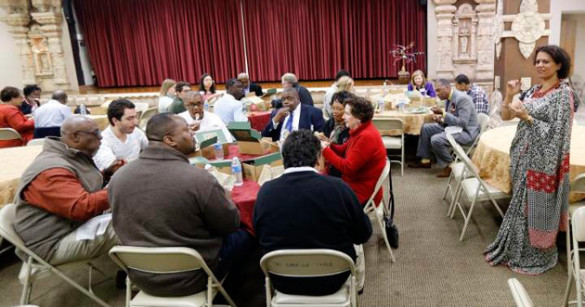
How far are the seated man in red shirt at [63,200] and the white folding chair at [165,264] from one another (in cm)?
53

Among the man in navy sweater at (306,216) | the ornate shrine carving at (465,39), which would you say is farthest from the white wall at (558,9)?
the man in navy sweater at (306,216)

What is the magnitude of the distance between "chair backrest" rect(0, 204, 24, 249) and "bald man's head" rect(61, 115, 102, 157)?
49 cm

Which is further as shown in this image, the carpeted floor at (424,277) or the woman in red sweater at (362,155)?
the woman in red sweater at (362,155)

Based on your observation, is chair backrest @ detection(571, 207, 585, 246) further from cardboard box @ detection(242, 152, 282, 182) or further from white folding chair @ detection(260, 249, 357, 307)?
cardboard box @ detection(242, 152, 282, 182)

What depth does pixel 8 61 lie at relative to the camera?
36.1ft

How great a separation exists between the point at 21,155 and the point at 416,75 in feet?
19.5

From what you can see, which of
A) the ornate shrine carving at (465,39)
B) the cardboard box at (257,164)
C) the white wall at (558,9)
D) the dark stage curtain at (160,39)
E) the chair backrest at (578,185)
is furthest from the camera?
the dark stage curtain at (160,39)

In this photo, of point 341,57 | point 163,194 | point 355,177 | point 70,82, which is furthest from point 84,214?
point 70,82

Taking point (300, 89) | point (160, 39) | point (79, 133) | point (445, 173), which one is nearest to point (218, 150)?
point (79, 133)

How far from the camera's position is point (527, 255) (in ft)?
9.75

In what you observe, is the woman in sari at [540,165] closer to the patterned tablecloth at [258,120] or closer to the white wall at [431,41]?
the patterned tablecloth at [258,120]

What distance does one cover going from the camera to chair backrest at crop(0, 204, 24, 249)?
90.3 inches

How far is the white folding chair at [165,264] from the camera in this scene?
191cm

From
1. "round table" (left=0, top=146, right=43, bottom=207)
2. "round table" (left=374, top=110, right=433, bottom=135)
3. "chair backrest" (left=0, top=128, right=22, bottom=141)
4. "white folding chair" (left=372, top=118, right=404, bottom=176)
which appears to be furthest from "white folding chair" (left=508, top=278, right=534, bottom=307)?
"chair backrest" (left=0, top=128, right=22, bottom=141)
